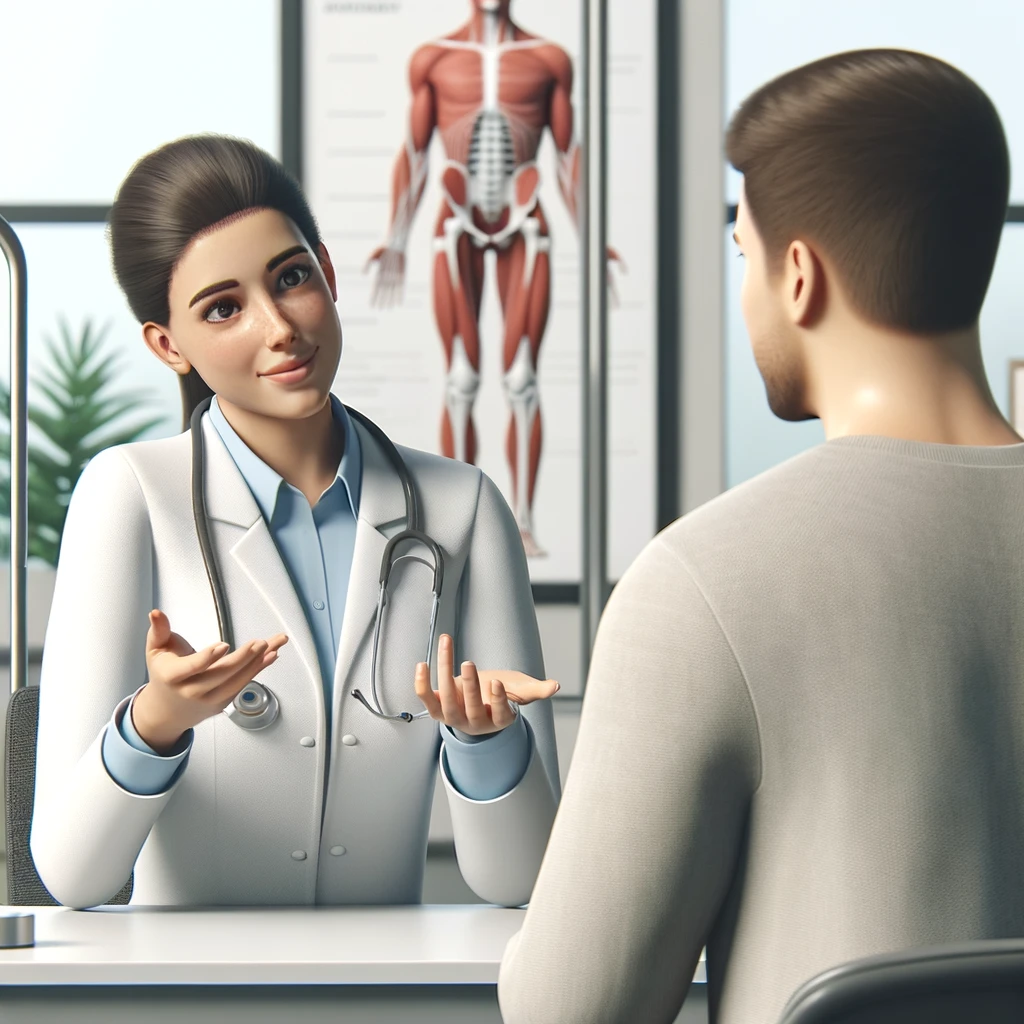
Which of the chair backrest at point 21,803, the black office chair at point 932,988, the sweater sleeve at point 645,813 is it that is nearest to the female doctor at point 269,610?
the chair backrest at point 21,803

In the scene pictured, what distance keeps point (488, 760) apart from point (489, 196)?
7.66 ft

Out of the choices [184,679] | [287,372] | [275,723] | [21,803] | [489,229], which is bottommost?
[21,803]

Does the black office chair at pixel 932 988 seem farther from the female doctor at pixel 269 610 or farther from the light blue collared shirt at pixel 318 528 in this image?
the light blue collared shirt at pixel 318 528

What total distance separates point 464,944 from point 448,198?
250 centimetres

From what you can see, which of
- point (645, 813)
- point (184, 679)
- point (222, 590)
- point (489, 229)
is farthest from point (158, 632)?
point (489, 229)

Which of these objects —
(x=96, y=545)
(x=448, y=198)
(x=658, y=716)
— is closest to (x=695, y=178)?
(x=448, y=198)

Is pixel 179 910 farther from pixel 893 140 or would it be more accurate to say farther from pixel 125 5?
pixel 125 5

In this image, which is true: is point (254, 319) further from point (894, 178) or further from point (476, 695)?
point (894, 178)

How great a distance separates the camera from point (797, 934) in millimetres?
609

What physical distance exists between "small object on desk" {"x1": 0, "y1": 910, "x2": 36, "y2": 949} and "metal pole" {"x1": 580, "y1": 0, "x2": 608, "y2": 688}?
595 millimetres

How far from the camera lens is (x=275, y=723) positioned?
1.24 metres

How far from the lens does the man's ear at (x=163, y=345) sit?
1.30 m

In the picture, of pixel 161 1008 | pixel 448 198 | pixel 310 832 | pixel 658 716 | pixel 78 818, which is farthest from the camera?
pixel 448 198

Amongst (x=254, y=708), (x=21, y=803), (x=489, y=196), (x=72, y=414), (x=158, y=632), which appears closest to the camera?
(x=158, y=632)
